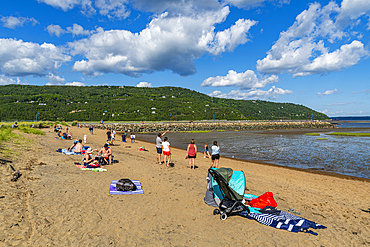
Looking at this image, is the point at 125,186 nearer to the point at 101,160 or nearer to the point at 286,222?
the point at 101,160

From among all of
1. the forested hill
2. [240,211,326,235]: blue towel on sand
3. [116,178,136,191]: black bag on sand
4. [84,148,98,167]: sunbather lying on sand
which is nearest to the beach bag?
[240,211,326,235]: blue towel on sand

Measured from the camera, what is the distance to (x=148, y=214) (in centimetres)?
574

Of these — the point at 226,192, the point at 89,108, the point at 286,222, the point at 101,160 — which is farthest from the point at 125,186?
the point at 89,108

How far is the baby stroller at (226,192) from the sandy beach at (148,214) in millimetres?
241

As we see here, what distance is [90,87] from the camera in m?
138

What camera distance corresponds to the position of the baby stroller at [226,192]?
19.1 feet

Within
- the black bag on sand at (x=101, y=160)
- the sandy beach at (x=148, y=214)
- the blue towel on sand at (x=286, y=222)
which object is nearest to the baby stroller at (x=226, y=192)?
the sandy beach at (x=148, y=214)

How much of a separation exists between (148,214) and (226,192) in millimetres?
2392

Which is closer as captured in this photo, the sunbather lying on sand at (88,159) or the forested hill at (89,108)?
the sunbather lying on sand at (88,159)

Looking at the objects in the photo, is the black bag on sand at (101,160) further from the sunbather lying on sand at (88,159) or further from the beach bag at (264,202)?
the beach bag at (264,202)

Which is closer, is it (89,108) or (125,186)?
(125,186)

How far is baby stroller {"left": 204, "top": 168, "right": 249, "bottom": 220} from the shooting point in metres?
5.83

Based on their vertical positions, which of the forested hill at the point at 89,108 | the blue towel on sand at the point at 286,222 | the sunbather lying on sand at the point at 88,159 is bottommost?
the blue towel on sand at the point at 286,222

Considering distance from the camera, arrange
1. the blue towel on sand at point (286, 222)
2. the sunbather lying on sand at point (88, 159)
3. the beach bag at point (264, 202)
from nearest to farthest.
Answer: the blue towel on sand at point (286, 222), the beach bag at point (264, 202), the sunbather lying on sand at point (88, 159)
